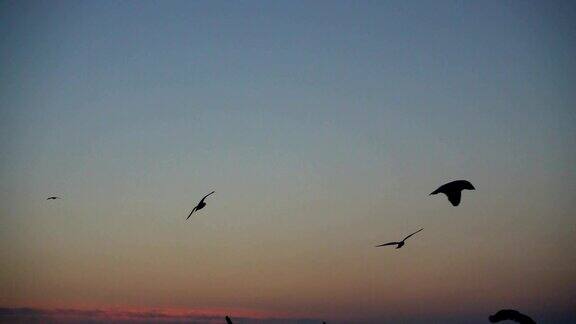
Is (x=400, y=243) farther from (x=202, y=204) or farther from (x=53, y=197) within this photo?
(x=53, y=197)

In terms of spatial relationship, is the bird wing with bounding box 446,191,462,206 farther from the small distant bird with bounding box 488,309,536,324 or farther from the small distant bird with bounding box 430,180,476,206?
the small distant bird with bounding box 488,309,536,324

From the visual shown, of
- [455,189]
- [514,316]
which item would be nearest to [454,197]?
[455,189]

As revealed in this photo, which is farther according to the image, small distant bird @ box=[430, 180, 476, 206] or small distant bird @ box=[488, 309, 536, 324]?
small distant bird @ box=[430, 180, 476, 206]

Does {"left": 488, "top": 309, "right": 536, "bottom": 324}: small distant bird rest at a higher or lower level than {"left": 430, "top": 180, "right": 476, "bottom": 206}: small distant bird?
lower

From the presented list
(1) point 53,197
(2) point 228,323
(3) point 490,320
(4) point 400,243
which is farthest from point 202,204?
(1) point 53,197

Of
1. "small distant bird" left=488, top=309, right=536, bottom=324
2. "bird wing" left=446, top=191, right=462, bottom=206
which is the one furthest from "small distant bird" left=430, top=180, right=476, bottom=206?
"small distant bird" left=488, top=309, right=536, bottom=324

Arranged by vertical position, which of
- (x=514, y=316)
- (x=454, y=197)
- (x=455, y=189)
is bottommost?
(x=514, y=316)

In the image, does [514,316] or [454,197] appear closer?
[514,316]

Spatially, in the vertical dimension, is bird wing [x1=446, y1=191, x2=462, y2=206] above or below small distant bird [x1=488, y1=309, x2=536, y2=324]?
above

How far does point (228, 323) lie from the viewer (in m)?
19.7

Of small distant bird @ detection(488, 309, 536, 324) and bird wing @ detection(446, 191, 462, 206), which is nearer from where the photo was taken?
small distant bird @ detection(488, 309, 536, 324)

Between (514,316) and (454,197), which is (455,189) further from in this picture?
(514,316)

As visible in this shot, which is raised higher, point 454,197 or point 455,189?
point 455,189

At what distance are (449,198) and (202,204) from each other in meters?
12.7
